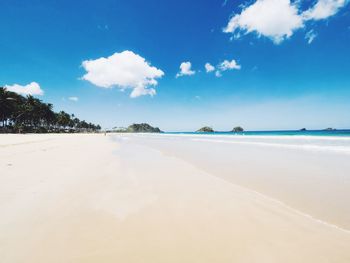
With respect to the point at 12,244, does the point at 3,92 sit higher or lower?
higher

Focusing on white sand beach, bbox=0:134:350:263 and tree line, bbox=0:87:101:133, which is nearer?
white sand beach, bbox=0:134:350:263

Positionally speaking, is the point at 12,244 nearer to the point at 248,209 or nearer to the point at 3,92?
the point at 248,209

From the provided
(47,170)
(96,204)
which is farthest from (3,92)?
(96,204)

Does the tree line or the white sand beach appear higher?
the tree line

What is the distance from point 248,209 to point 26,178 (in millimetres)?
6155

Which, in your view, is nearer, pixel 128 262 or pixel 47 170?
pixel 128 262

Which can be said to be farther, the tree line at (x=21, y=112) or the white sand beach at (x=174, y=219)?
the tree line at (x=21, y=112)

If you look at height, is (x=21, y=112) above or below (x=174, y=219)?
above

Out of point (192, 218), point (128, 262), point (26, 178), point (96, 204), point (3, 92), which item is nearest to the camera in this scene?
point (128, 262)

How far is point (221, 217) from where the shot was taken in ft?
11.9

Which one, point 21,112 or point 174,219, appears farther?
point 21,112

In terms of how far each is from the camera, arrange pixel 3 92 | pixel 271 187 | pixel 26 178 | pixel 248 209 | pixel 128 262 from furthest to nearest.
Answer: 1. pixel 3 92
2. pixel 26 178
3. pixel 271 187
4. pixel 248 209
5. pixel 128 262

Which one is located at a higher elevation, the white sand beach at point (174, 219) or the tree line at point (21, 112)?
the tree line at point (21, 112)

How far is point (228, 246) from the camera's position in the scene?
2.67m
